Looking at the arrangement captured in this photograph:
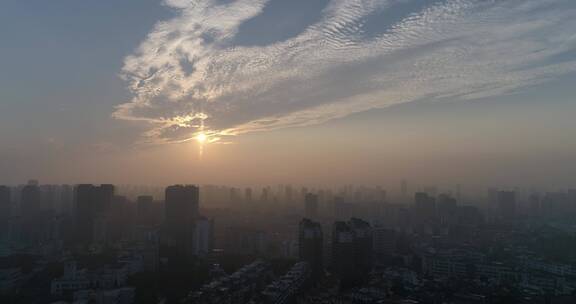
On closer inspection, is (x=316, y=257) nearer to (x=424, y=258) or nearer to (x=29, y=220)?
(x=424, y=258)

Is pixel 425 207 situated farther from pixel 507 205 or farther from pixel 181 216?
pixel 181 216

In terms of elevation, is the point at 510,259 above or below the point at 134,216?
below

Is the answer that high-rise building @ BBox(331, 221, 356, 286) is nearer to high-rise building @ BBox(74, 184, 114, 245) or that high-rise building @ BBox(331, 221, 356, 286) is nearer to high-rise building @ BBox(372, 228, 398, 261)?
high-rise building @ BBox(372, 228, 398, 261)

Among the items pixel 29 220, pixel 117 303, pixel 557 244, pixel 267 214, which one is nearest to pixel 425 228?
pixel 557 244

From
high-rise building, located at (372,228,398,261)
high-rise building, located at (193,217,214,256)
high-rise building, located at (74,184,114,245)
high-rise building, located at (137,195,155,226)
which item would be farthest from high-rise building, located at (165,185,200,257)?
high-rise building, located at (372,228,398,261)

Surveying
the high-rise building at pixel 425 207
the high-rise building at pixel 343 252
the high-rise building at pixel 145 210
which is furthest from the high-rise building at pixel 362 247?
the high-rise building at pixel 425 207

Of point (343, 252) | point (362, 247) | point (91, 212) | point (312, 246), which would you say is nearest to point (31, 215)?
point (91, 212)
